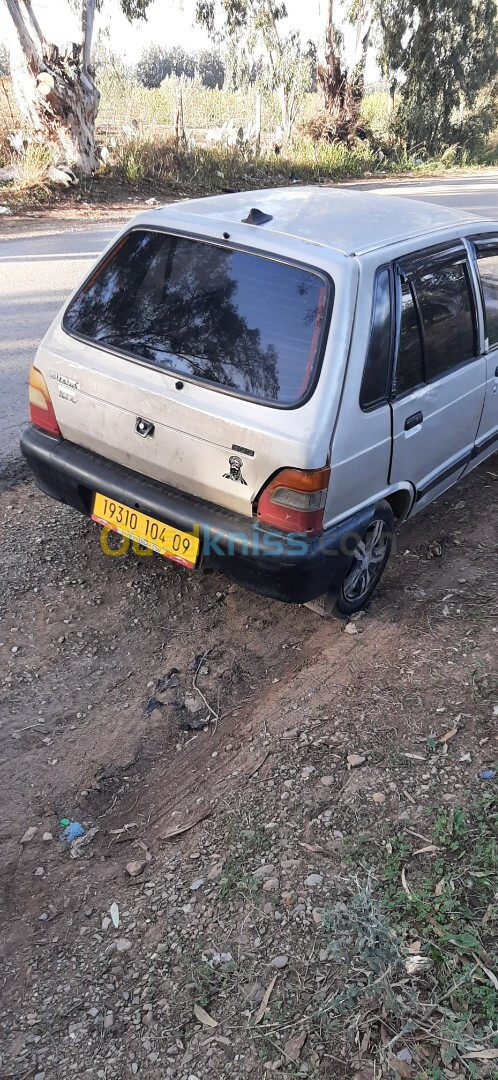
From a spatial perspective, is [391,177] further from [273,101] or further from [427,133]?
[427,133]

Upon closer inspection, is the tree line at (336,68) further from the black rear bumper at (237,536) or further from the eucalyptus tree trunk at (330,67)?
the black rear bumper at (237,536)

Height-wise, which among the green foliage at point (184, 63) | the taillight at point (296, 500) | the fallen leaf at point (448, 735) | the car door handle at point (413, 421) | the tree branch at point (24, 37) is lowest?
the fallen leaf at point (448, 735)

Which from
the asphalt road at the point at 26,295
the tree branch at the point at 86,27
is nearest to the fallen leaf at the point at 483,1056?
the asphalt road at the point at 26,295

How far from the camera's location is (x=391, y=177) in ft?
65.0

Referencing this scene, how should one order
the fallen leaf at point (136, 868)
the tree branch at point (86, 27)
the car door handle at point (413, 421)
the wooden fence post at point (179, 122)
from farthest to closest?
the wooden fence post at point (179, 122)
the tree branch at point (86, 27)
the car door handle at point (413, 421)
the fallen leaf at point (136, 868)

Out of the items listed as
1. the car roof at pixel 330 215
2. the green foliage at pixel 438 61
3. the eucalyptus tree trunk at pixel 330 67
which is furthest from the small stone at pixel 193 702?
the green foliage at pixel 438 61

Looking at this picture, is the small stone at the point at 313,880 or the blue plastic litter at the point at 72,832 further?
the blue plastic litter at the point at 72,832

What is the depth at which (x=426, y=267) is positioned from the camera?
348cm

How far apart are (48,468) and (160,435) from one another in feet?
2.41

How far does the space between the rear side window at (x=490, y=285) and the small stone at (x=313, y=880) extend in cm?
303

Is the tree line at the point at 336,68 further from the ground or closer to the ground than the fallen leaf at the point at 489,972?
further from the ground

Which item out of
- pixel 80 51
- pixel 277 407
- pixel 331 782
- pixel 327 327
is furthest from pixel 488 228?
pixel 80 51

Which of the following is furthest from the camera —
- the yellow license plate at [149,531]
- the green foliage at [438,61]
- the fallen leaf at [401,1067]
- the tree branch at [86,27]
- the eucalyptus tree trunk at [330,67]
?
the green foliage at [438,61]

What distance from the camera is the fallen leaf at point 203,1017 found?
2037 mm
